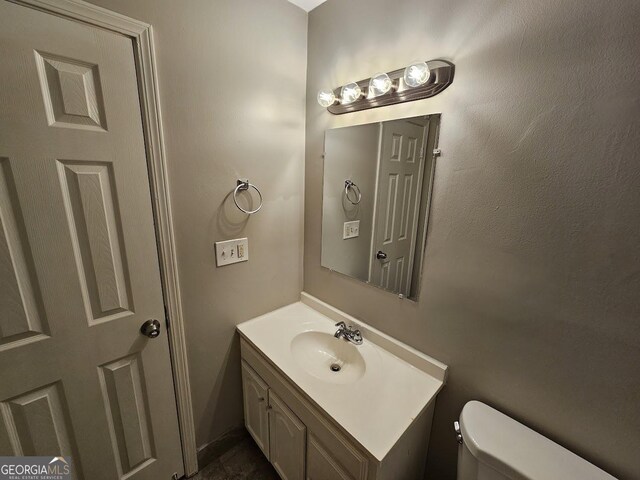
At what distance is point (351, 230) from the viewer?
1379 millimetres

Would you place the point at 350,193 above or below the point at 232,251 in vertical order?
above

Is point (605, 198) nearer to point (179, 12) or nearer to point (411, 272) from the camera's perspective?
point (411, 272)

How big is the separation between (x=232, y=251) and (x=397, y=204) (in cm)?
82

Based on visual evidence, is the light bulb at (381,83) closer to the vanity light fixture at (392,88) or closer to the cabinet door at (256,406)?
the vanity light fixture at (392,88)

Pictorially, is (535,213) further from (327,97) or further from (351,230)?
(327,97)

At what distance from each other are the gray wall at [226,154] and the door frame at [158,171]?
0.05 metres

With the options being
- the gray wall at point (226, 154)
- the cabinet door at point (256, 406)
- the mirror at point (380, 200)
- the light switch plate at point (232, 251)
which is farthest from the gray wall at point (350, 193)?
the cabinet door at point (256, 406)

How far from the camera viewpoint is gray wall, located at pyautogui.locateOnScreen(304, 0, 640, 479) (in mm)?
674

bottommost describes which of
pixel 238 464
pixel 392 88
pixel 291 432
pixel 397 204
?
pixel 238 464

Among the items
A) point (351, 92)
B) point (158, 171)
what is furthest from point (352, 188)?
point (158, 171)

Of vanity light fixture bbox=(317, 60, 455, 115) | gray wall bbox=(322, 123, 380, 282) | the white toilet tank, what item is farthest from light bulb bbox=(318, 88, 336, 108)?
the white toilet tank

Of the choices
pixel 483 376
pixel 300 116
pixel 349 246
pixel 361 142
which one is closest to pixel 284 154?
pixel 300 116

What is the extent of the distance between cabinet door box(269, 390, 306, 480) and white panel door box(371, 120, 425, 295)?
70cm

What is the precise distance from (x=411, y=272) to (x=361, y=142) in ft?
2.13
